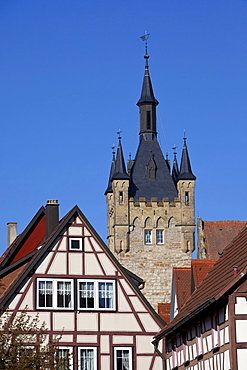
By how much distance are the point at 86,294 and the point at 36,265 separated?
1870 millimetres

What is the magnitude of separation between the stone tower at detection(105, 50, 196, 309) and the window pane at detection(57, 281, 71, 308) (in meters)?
49.0

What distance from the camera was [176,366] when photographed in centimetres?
3048

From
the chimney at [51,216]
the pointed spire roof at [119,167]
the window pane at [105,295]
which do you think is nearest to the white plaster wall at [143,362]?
the window pane at [105,295]

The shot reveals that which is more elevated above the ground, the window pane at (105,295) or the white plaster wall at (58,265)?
the white plaster wall at (58,265)

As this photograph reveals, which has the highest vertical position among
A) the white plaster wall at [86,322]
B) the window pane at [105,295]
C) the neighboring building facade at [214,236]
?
the neighboring building facade at [214,236]

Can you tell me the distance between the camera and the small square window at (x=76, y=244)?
34.1m

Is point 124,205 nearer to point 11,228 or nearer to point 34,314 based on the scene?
point 11,228

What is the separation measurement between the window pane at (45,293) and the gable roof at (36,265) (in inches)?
22.4

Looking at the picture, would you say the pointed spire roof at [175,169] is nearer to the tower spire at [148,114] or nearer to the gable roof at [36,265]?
the tower spire at [148,114]

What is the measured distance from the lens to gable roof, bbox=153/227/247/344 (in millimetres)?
23378

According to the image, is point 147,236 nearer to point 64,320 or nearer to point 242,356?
point 64,320

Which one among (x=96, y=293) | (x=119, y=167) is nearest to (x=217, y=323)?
(x=96, y=293)

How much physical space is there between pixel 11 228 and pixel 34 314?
1537cm

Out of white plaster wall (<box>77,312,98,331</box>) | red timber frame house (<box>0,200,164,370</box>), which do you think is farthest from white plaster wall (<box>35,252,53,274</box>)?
white plaster wall (<box>77,312,98,331</box>)
